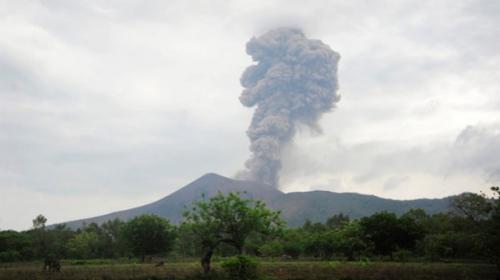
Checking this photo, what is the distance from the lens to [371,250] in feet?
210

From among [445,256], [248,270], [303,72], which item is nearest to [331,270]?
[248,270]

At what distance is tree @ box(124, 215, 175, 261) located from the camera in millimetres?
71875

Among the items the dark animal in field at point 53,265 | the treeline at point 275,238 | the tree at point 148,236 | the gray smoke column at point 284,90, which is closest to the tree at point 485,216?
the treeline at point 275,238

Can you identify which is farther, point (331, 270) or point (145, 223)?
point (145, 223)

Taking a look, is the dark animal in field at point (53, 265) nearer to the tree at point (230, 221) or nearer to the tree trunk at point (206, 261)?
the tree at point (230, 221)

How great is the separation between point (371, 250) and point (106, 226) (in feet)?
213

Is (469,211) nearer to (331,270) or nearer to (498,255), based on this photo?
(498,255)

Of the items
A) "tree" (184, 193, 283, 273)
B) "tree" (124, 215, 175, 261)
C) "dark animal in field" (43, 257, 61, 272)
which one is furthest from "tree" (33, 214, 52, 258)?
"tree" (184, 193, 283, 273)

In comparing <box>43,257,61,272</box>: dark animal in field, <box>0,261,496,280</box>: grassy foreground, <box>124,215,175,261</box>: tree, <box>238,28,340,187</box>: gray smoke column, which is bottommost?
<box>0,261,496,280</box>: grassy foreground

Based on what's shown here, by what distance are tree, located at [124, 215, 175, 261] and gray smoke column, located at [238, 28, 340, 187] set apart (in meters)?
113

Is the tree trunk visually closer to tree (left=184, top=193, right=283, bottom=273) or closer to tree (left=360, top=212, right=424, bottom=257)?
tree (left=184, top=193, right=283, bottom=273)

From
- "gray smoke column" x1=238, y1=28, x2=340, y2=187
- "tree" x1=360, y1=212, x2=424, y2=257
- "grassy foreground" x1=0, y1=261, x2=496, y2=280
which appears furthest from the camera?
"gray smoke column" x1=238, y1=28, x2=340, y2=187

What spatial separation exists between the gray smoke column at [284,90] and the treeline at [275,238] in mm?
101195

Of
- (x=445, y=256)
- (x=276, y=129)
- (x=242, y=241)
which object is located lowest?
(x=445, y=256)
